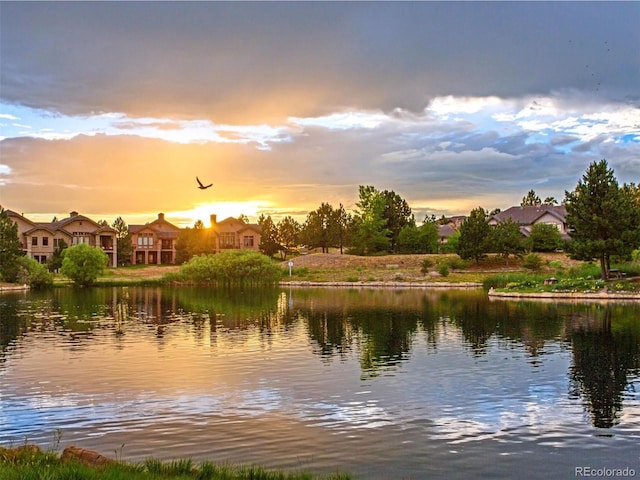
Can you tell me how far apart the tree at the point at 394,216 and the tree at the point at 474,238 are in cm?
2209

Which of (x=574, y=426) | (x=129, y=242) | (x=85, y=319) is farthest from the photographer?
(x=129, y=242)

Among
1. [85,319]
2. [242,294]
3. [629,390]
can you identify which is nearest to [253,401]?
[629,390]

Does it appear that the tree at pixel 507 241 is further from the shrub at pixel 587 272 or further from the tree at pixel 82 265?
the tree at pixel 82 265

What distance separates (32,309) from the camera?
153ft

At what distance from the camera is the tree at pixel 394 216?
10531 cm

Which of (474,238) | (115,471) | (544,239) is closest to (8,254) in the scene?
(474,238)

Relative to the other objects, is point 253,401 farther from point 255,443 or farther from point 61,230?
point 61,230

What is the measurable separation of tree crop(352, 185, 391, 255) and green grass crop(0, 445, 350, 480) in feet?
290

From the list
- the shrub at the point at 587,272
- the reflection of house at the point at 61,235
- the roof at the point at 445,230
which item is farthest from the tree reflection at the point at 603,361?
the roof at the point at 445,230

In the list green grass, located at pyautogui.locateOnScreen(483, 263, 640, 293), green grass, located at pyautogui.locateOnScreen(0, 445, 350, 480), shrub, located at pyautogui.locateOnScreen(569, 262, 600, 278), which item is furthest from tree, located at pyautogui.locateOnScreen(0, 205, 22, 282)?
green grass, located at pyautogui.locateOnScreen(0, 445, 350, 480)

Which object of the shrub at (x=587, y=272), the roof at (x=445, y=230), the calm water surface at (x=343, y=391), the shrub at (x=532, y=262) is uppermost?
the roof at (x=445, y=230)

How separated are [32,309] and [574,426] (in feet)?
133

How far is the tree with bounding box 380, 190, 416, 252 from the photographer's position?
105312 mm

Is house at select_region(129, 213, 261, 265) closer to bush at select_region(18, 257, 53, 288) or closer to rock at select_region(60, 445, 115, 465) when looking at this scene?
bush at select_region(18, 257, 53, 288)
